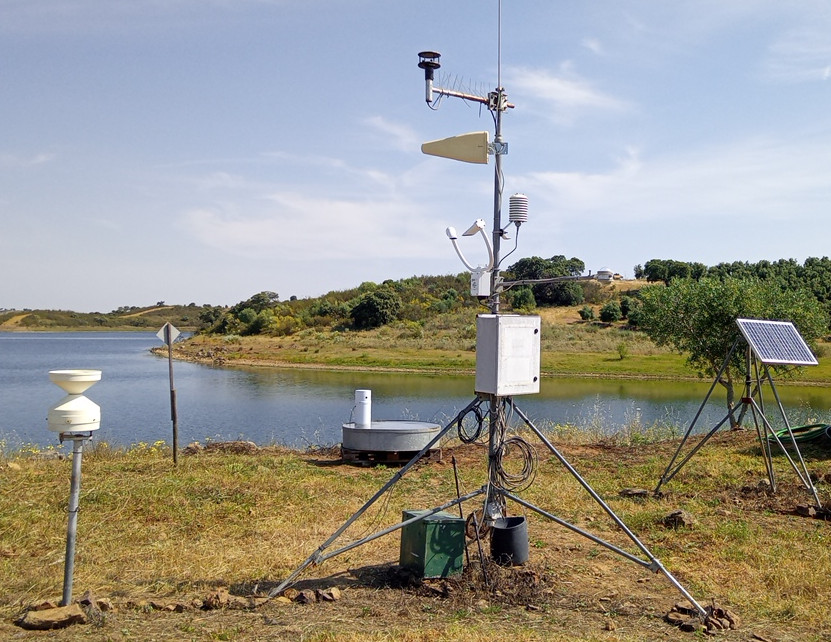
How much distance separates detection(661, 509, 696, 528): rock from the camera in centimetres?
845

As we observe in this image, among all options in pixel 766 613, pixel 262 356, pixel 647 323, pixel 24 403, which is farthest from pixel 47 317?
pixel 766 613

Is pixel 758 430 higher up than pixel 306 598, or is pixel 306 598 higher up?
pixel 758 430

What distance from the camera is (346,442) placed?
1278cm

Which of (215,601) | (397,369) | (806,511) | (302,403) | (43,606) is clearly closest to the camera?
(43,606)

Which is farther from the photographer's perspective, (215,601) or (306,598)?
(306,598)

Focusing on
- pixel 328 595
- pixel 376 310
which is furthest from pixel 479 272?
pixel 376 310

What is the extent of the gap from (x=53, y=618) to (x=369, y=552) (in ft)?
10.3

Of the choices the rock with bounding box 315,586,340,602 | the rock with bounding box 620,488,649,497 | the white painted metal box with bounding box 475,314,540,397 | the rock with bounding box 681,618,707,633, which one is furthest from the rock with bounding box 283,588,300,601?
the rock with bounding box 620,488,649,497

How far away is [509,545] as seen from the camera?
6.72 metres

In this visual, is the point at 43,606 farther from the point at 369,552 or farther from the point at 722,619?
the point at 722,619

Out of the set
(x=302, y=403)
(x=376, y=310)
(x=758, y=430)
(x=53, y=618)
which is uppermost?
(x=376, y=310)

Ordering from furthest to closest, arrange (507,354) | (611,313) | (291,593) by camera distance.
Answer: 1. (611,313)
2. (507,354)
3. (291,593)

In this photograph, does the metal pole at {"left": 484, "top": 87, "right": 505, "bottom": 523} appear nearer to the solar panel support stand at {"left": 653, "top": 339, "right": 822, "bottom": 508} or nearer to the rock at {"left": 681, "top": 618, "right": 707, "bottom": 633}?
the rock at {"left": 681, "top": 618, "right": 707, "bottom": 633}

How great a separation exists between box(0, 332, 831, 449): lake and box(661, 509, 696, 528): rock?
9.09 metres
